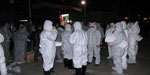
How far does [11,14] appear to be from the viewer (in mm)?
14422

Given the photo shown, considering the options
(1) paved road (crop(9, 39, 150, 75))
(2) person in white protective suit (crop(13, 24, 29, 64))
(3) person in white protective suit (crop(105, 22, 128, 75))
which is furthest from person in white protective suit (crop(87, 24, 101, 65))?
(2) person in white protective suit (crop(13, 24, 29, 64))

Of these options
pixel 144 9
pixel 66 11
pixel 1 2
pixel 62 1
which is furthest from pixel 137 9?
pixel 1 2

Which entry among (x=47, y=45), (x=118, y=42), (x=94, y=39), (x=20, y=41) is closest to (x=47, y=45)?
(x=47, y=45)

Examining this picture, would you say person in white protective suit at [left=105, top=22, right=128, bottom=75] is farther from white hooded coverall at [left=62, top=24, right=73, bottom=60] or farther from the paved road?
white hooded coverall at [left=62, top=24, right=73, bottom=60]

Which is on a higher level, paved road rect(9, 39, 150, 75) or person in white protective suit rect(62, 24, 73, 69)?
person in white protective suit rect(62, 24, 73, 69)

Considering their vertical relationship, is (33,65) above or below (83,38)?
below

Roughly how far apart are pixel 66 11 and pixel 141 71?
45.2ft

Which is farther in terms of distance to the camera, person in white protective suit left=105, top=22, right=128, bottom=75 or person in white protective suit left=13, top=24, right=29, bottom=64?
person in white protective suit left=13, top=24, right=29, bottom=64

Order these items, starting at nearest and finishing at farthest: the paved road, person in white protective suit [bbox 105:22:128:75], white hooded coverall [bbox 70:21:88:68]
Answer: white hooded coverall [bbox 70:21:88:68]
person in white protective suit [bbox 105:22:128:75]
the paved road

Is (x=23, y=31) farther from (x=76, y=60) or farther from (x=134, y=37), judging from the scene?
(x=134, y=37)

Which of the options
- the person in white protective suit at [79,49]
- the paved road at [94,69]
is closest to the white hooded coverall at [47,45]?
the person in white protective suit at [79,49]

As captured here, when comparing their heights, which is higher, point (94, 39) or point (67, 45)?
point (94, 39)

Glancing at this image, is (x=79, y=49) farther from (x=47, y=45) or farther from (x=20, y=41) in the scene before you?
(x=20, y=41)

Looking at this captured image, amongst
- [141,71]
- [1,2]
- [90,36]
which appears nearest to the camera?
[141,71]
